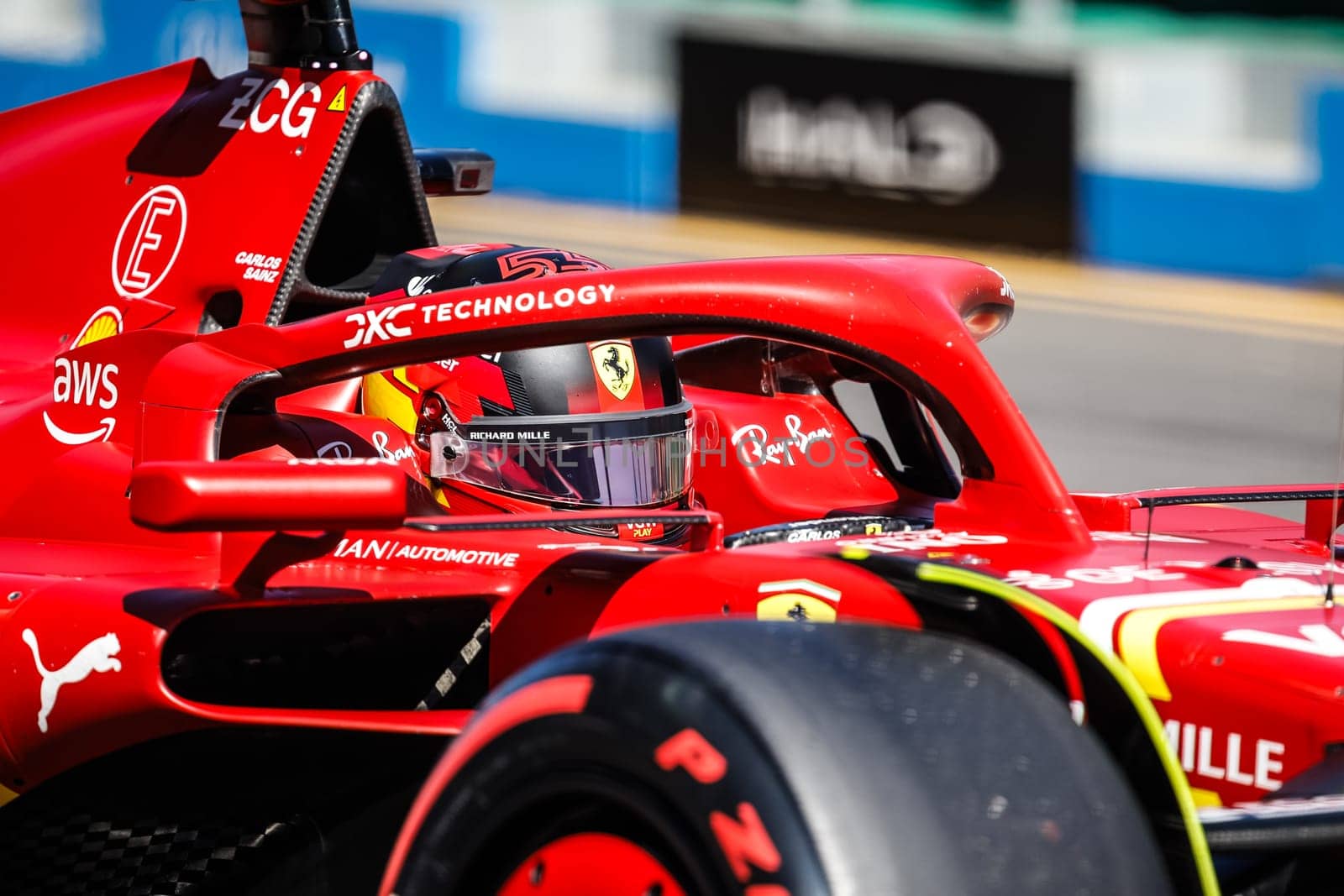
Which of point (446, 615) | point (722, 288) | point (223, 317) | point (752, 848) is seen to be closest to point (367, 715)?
point (446, 615)

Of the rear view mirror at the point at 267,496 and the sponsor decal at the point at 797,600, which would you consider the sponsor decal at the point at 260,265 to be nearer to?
the rear view mirror at the point at 267,496

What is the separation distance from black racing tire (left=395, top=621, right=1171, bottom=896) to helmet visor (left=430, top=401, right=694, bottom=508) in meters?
1.24

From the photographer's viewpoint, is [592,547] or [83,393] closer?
[592,547]

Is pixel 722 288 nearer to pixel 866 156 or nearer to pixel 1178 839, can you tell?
pixel 1178 839

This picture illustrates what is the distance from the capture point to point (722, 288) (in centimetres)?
255

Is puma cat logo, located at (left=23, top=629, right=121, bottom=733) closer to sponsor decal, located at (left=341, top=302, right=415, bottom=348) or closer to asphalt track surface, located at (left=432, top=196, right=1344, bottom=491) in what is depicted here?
sponsor decal, located at (left=341, top=302, right=415, bottom=348)

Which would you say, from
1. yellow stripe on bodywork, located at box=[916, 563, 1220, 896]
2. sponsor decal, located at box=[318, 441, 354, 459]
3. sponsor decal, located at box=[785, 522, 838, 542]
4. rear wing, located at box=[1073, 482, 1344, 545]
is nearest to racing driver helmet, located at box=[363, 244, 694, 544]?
sponsor decal, located at box=[318, 441, 354, 459]

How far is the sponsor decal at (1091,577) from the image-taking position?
85.5 inches

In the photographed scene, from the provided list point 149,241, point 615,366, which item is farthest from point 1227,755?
point 149,241

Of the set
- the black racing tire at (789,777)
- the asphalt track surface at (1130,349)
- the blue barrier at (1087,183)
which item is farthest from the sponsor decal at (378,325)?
the blue barrier at (1087,183)

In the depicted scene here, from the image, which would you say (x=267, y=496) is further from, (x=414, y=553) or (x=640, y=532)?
(x=640, y=532)

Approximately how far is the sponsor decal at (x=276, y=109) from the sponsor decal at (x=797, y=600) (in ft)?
5.52

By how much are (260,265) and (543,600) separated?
115cm

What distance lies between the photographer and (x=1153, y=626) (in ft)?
6.65
